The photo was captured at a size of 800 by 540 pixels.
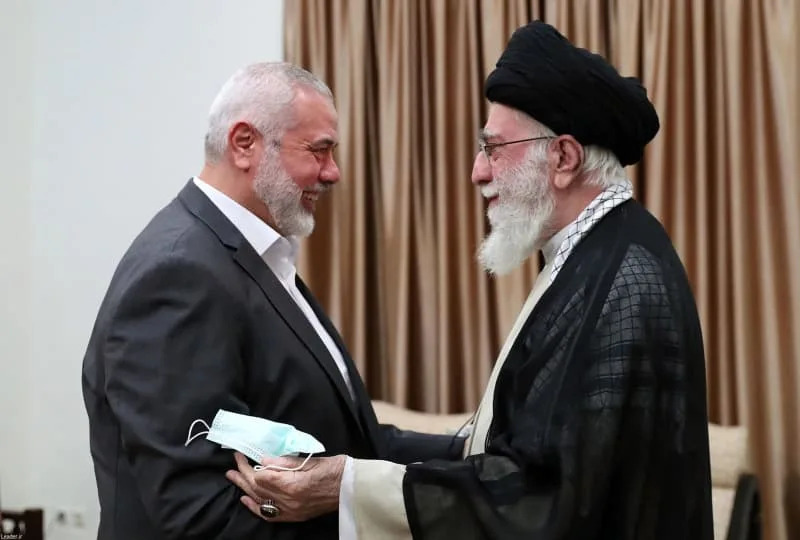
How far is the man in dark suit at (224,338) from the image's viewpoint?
4.91 feet

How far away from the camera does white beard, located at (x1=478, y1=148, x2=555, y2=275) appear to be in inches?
68.0

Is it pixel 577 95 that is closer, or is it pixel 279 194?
pixel 577 95

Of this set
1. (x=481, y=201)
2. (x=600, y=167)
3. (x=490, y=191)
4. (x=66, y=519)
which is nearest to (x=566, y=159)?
(x=600, y=167)

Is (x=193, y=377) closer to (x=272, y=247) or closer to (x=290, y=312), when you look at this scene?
(x=290, y=312)

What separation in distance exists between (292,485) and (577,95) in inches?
33.7

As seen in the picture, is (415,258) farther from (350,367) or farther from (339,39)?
(350,367)

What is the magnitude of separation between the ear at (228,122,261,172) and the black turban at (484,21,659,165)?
50 centimetres

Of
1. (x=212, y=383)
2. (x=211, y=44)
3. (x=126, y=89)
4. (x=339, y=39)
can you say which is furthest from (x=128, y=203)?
(x=212, y=383)

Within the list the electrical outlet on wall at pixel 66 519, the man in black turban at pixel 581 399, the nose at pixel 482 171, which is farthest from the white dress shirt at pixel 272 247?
the electrical outlet on wall at pixel 66 519

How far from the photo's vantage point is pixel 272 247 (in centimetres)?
182

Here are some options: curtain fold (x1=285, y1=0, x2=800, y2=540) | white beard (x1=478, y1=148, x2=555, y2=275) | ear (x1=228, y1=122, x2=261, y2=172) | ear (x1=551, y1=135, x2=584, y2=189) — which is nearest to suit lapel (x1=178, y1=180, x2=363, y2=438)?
ear (x1=228, y1=122, x2=261, y2=172)

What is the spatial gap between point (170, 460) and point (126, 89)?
2.77 metres

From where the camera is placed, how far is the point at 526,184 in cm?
175

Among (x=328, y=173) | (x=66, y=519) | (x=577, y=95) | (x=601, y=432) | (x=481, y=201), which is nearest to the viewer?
(x=601, y=432)
